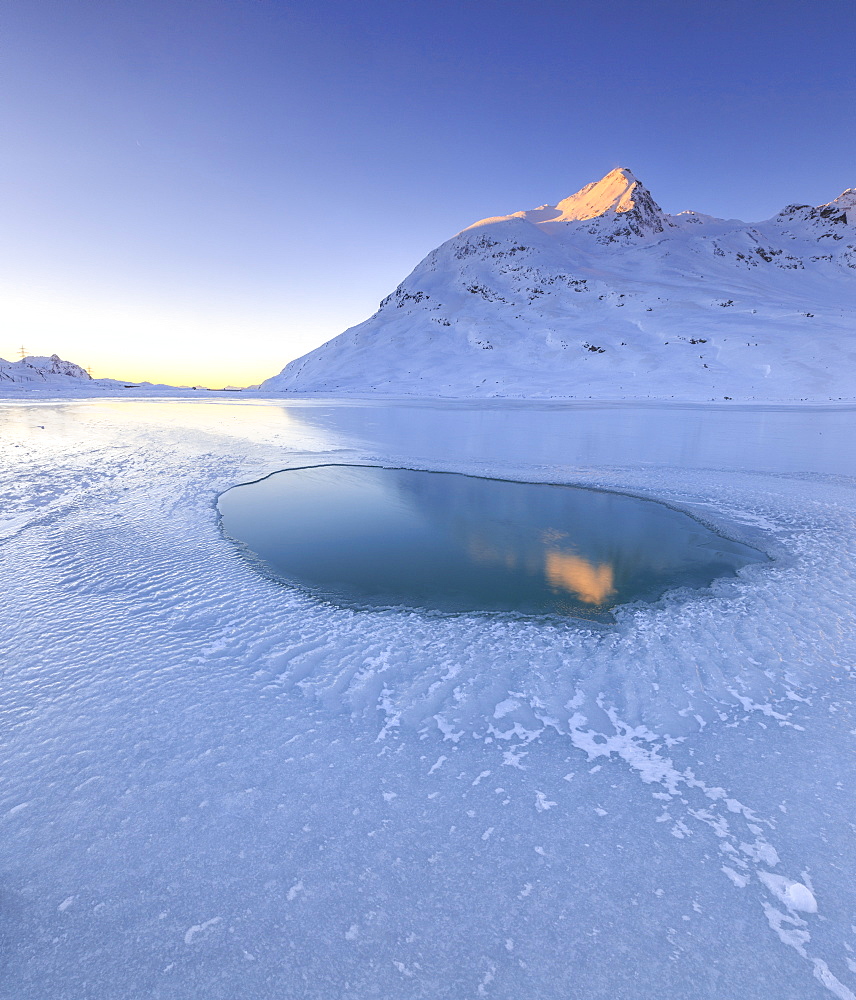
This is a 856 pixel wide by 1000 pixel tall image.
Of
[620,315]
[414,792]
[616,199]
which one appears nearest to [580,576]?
[414,792]

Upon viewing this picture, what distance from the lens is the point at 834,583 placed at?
687cm

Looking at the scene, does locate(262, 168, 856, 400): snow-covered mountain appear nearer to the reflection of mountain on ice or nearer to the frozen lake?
the reflection of mountain on ice

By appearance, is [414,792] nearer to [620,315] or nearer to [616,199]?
[620,315]

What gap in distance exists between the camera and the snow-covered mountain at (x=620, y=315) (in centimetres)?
7550

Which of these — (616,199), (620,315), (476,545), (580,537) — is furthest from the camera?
(616,199)

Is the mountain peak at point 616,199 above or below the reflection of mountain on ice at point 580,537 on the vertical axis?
above

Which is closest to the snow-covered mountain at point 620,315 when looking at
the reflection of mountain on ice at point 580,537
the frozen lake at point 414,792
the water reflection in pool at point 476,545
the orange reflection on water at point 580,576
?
the reflection of mountain on ice at point 580,537

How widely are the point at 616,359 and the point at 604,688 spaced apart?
9011cm

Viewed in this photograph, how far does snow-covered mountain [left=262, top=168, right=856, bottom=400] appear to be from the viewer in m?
75.5

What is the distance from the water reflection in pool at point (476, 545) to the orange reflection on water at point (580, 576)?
0.02 m

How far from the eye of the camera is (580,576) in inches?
283

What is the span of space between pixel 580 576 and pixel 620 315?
360 ft

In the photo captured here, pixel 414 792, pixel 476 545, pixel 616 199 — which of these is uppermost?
pixel 616 199

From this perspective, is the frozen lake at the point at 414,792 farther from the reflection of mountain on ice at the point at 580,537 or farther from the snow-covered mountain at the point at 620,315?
the snow-covered mountain at the point at 620,315
